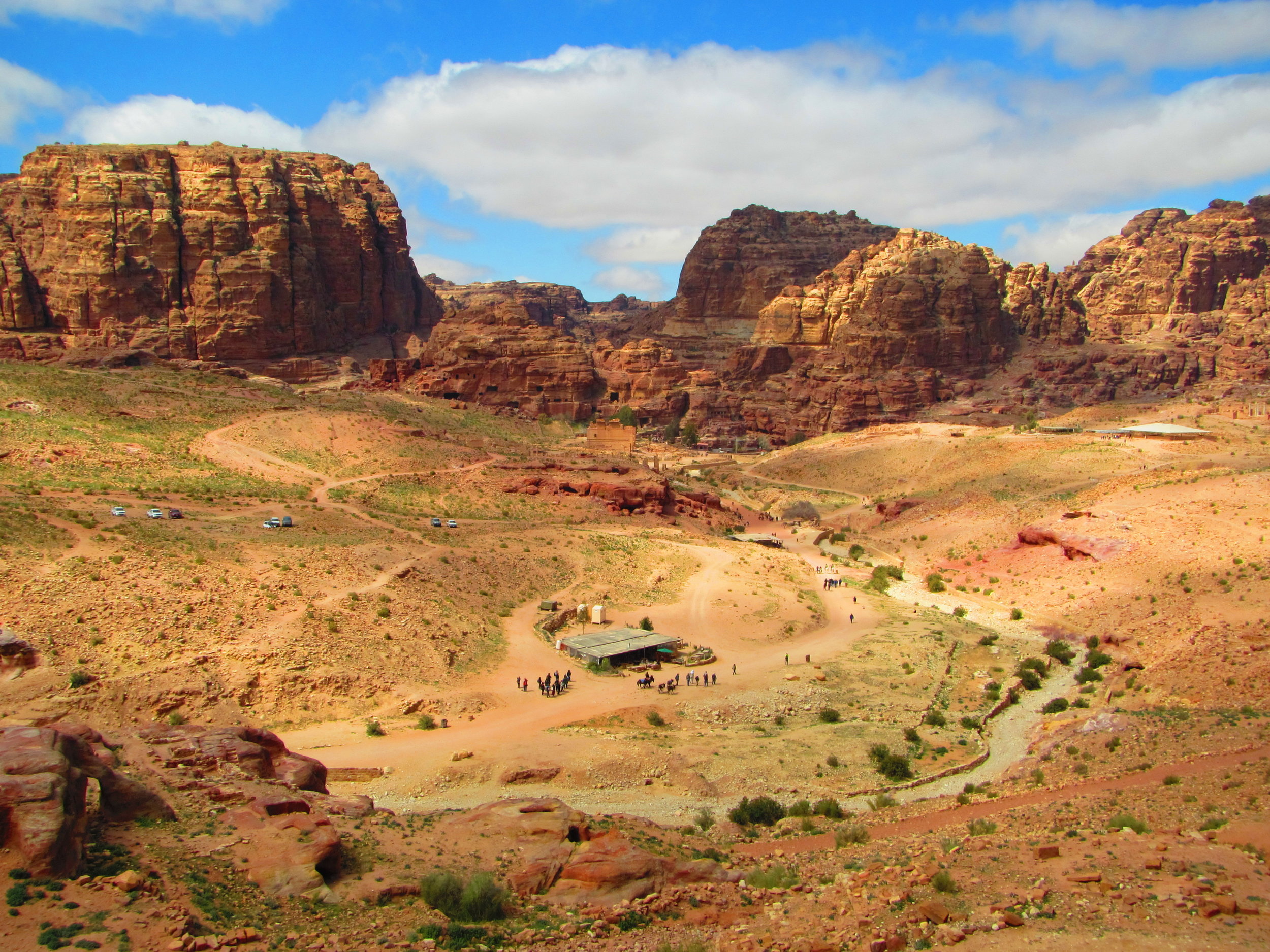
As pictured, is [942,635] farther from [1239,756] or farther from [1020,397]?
[1020,397]

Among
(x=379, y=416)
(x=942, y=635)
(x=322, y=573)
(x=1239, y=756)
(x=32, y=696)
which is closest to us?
(x=1239, y=756)

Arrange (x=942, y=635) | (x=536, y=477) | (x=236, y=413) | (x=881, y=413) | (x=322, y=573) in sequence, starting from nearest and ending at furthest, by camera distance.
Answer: (x=322, y=573)
(x=942, y=635)
(x=536, y=477)
(x=236, y=413)
(x=881, y=413)

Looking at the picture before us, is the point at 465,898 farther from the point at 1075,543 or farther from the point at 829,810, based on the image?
the point at 1075,543

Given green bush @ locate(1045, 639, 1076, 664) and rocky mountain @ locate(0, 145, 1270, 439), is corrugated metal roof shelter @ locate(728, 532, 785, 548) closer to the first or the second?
green bush @ locate(1045, 639, 1076, 664)

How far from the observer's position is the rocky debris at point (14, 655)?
76.4 feet

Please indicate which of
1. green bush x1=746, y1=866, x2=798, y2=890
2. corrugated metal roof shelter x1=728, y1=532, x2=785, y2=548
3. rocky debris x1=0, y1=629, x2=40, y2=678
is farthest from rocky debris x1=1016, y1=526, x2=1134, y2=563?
rocky debris x1=0, y1=629, x2=40, y2=678

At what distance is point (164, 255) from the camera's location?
10450 centimetres

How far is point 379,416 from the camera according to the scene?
229ft

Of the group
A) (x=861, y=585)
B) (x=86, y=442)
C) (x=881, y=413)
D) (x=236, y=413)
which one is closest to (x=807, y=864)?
(x=861, y=585)

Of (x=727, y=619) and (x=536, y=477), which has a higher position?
(x=536, y=477)

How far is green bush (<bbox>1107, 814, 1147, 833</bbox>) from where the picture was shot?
1650 centimetres

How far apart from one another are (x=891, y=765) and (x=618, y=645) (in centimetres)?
1224

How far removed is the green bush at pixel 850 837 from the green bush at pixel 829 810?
1.91m

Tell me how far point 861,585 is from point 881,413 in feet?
206
